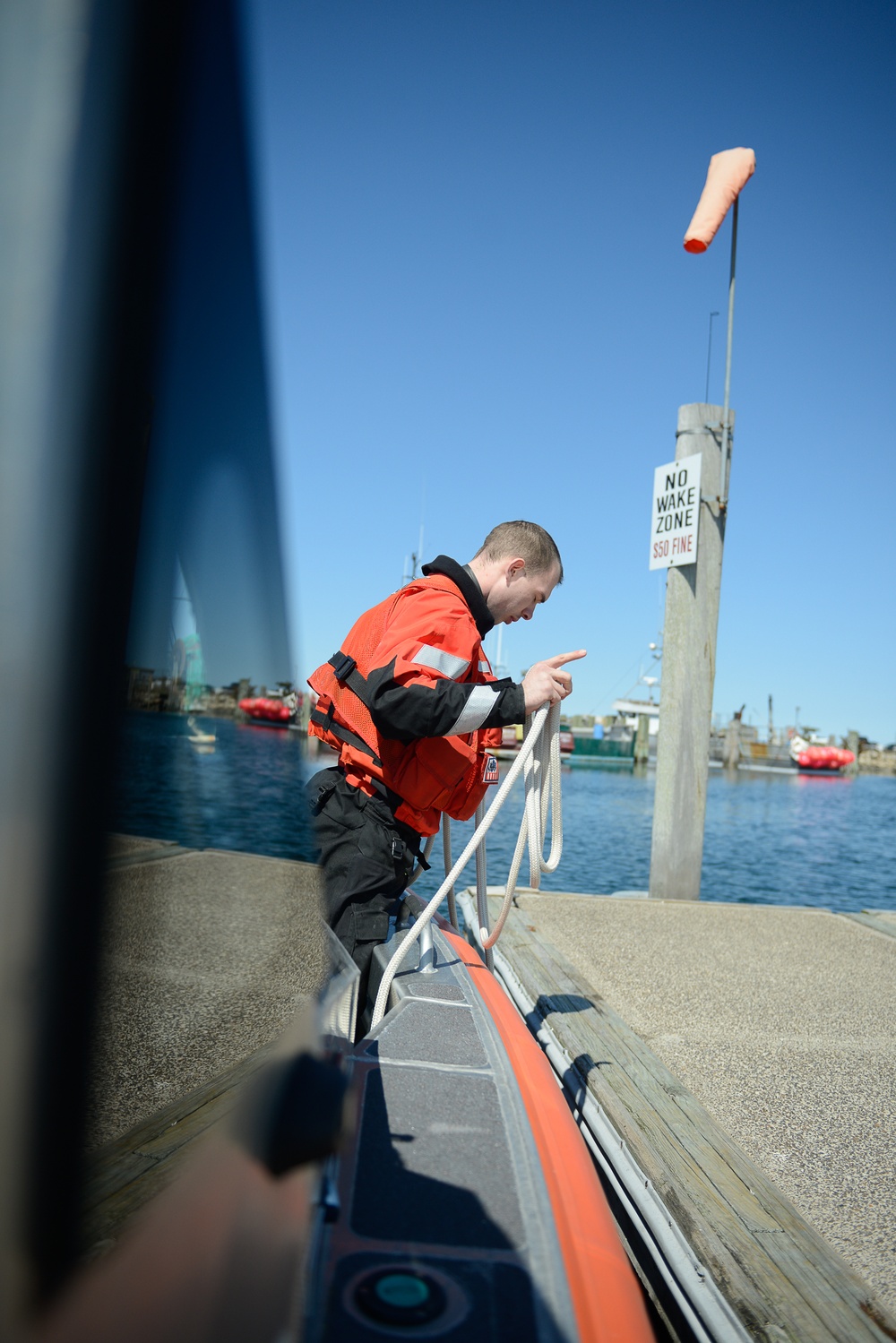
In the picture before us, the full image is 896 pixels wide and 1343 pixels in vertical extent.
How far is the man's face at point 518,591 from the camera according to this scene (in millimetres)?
2646

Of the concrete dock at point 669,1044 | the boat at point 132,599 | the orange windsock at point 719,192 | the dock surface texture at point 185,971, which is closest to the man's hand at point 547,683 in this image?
the concrete dock at point 669,1044

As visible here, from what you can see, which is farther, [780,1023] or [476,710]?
[780,1023]

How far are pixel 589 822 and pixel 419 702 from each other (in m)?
19.3

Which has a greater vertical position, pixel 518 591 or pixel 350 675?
pixel 518 591

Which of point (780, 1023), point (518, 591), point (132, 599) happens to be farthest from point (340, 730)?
point (780, 1023)

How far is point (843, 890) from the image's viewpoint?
42.2 ft

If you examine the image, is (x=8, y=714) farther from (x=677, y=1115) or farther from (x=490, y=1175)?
(x=677, y=1115)

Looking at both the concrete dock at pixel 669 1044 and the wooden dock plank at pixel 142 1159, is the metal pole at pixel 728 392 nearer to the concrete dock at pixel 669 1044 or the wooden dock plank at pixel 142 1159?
the concrete dock at pixel 669 1044

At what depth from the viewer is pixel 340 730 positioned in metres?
2.57

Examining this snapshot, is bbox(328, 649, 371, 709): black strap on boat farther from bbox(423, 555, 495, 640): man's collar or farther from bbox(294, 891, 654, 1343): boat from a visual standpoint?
bbox(294, 891, 654, 1343): boat

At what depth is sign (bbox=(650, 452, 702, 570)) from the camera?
6.27 metres

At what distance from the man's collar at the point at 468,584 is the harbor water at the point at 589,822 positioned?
0.66 meters

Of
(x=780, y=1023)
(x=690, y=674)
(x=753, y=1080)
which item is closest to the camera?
(x=753, y=1080)

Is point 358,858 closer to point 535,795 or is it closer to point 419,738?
point 419,738
